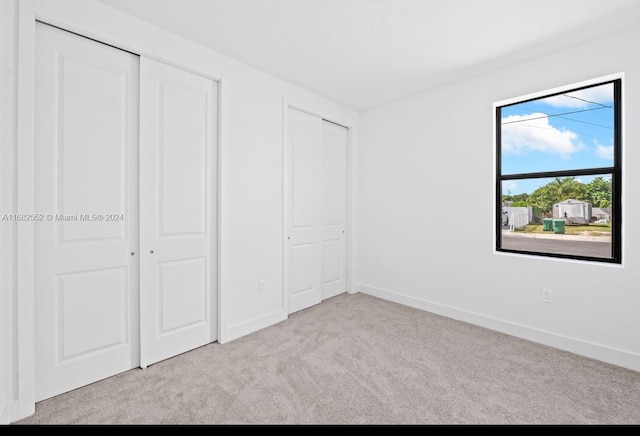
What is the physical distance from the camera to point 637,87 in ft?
7.34

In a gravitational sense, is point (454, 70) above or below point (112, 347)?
above

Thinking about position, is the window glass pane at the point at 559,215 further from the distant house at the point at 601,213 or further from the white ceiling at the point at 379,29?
the white ceiling at the point at 379,29

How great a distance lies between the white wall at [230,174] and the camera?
167 cm

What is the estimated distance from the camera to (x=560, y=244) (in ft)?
9.02

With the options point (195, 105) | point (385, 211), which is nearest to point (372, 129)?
point (385, 211)

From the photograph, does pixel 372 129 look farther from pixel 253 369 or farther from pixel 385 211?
pixel 253 369

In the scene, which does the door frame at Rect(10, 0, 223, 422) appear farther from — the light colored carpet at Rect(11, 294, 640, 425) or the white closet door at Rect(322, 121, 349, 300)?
the white closet door at Rect(322, 121, 349, 300)

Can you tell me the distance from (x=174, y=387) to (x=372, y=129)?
11.7 feet

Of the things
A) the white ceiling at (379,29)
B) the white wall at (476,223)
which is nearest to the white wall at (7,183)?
the white ceiling at (379,29)

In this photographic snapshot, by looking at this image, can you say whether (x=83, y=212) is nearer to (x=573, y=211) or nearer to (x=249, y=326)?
(x=249, y=326)

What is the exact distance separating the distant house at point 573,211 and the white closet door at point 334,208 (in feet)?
7.69

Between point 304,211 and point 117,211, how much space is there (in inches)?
75.5

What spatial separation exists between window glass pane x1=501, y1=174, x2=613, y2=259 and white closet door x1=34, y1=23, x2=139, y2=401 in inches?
135

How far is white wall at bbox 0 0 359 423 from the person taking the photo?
5.49 ft
